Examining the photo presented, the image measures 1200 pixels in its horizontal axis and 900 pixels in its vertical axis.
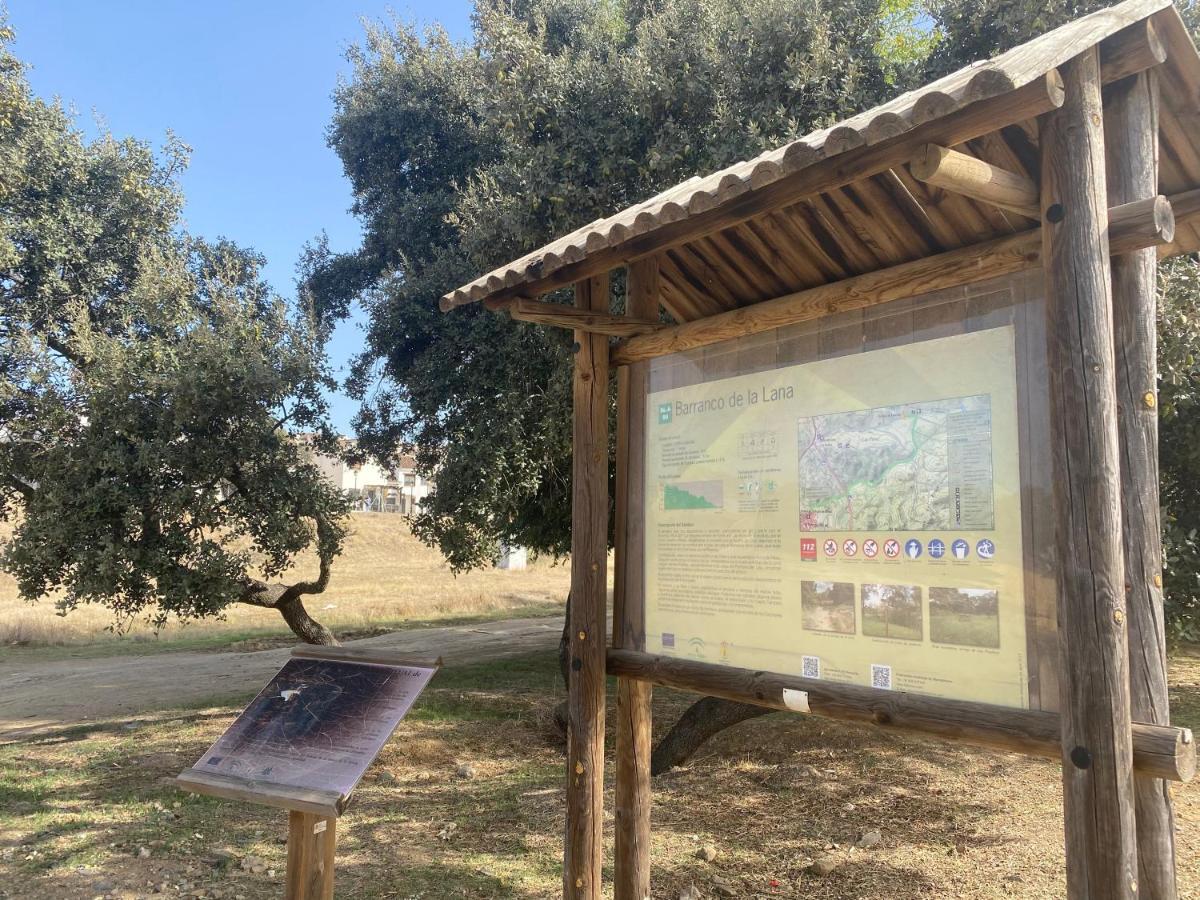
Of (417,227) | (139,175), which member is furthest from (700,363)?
(139,175)

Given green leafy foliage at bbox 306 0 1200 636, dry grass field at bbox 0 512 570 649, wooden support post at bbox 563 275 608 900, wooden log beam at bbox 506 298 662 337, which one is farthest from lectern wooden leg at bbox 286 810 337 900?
dry grass field at bbox 0 512 570 649

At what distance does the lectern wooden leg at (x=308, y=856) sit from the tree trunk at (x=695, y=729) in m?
4.22

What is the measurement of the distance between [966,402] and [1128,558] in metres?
0.72

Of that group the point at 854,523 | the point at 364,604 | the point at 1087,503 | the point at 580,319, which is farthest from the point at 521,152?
the point at 364,604

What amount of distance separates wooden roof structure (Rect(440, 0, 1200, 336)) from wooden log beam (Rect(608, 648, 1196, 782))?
170 cm

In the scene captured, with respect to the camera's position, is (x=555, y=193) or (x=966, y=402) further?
(x=555, y=193)

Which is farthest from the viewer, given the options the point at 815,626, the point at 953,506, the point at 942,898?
the point at 942,898

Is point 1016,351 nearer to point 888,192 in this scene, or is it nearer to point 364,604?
point 888,192

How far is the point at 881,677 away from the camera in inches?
121

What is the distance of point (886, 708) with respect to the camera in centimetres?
300

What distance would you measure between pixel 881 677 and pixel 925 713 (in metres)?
0.22

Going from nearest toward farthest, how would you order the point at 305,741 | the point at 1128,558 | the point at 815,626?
the point at 1128,558, the point at 815,626, the point at 305,741

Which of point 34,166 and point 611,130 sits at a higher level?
point 34,166

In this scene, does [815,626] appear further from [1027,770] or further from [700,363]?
[1027,770]
